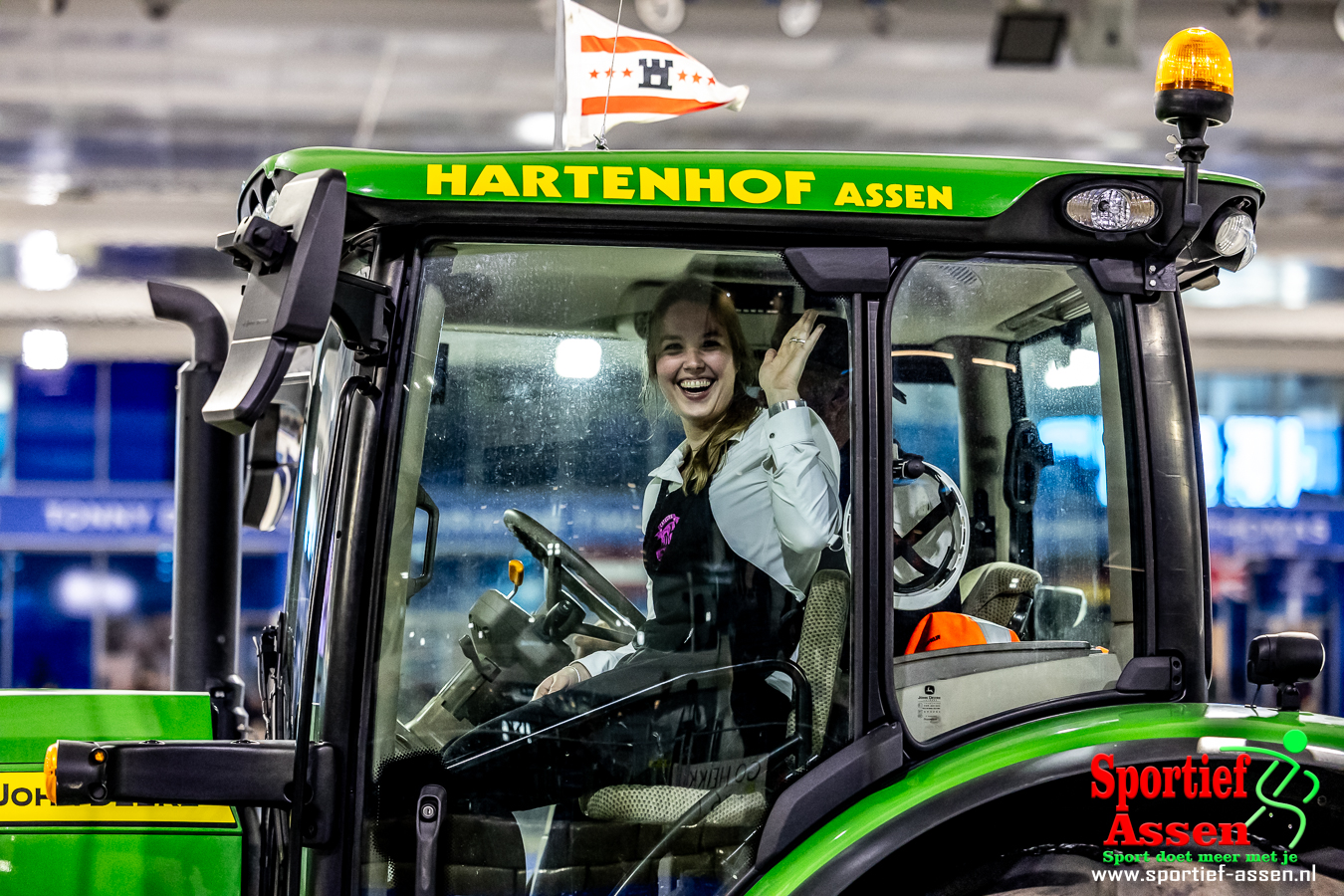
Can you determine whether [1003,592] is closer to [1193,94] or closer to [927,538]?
[927,538]

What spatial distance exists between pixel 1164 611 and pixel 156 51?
6829mm

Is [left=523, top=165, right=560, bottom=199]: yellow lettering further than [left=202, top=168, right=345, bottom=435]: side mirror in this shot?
Yes

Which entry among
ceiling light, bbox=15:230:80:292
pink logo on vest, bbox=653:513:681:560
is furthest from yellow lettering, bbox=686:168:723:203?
ceiling light, bbox=15:230:80:292

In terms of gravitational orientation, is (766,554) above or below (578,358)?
below

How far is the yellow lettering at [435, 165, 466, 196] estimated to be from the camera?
1.70 metres

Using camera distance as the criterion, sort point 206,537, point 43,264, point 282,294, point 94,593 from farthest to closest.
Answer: point 94,593 < point 43,264 < point 206,537 < point 282,294

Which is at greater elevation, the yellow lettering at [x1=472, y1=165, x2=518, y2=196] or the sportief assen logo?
the yellow lettering at [x1=472, y1=165, x2=518, y2=196]

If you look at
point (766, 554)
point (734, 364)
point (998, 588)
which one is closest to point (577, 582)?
point (766, 554)

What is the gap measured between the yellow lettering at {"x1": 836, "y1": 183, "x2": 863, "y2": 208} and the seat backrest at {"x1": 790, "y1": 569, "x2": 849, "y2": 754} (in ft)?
1.78

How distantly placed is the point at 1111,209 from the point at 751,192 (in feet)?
1.76

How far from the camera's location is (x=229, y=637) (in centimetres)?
263

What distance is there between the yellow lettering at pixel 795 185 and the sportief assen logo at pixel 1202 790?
879 mm

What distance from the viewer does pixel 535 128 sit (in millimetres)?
8078

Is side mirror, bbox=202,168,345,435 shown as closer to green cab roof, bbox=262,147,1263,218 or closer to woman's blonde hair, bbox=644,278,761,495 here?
green cab roof, bbox=262,147,1263,218
